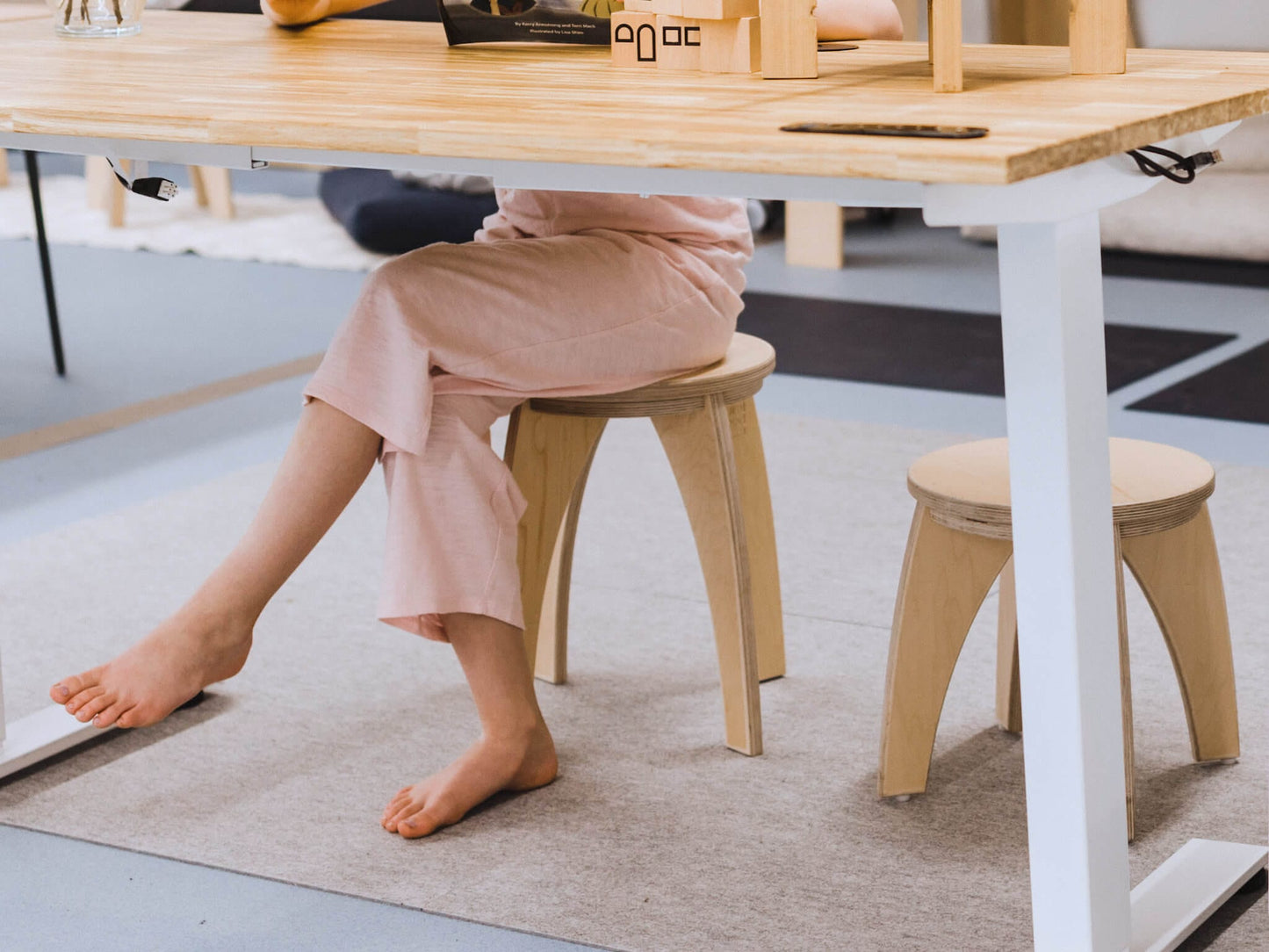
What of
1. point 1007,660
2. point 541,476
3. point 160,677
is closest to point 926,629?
point 1007,660

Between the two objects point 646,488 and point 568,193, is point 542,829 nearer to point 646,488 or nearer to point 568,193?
point 568,193

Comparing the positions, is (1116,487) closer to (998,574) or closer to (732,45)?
(998,574)

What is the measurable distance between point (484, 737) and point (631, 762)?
18 cm

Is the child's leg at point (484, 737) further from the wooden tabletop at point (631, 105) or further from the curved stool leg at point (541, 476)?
the wooden tabletop at point (631, 105)

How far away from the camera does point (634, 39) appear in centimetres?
146

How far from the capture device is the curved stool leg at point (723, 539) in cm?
169

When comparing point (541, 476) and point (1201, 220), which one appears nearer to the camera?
point (541, 476)

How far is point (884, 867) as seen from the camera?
1.50 metres

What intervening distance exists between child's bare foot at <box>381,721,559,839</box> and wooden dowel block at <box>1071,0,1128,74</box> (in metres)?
0.78

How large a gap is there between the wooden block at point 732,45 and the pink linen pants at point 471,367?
10.8 inches

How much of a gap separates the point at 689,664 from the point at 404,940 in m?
0.64

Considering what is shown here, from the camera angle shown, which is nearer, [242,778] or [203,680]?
[203,680]

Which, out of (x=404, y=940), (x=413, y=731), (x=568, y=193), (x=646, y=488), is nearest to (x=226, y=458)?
(x=646, y=488)

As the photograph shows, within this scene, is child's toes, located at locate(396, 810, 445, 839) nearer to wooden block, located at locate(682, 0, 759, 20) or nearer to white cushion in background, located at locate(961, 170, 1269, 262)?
wooden block, located at locate(682, 0, 759, 20)
